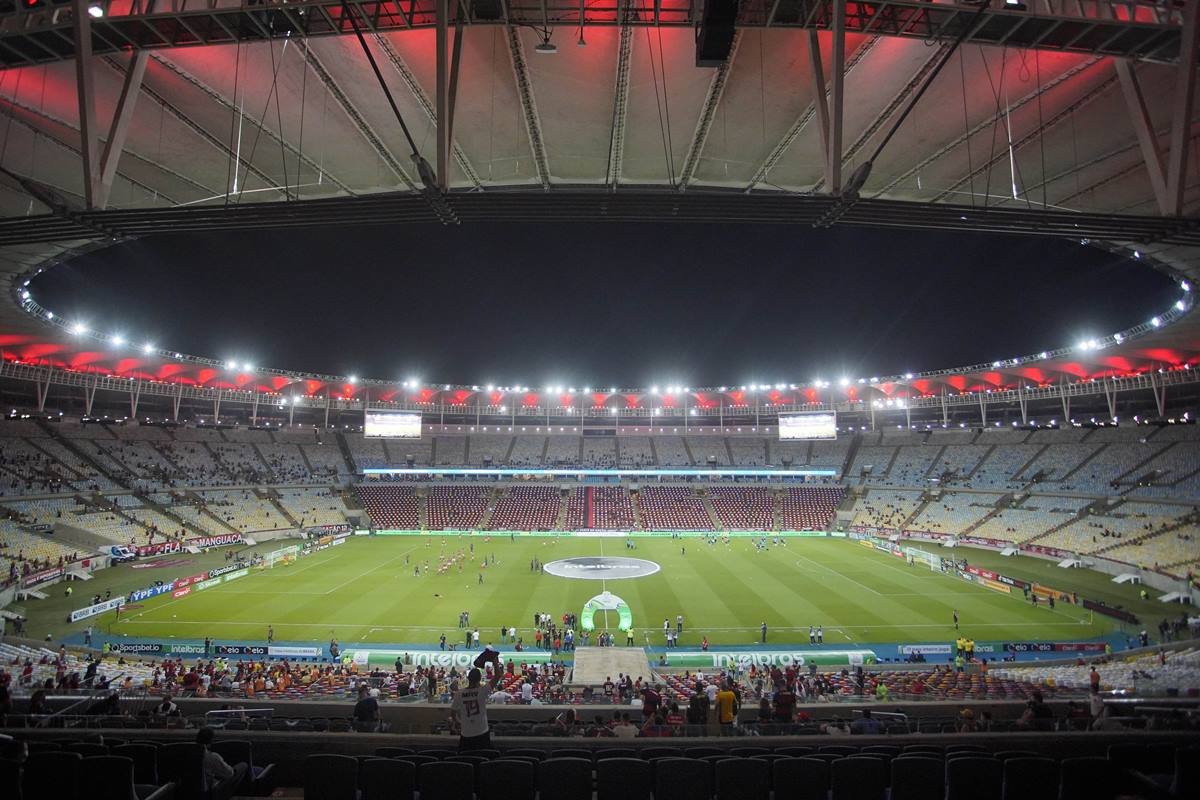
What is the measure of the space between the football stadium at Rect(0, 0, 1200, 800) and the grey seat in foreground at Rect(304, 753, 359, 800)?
51 mm

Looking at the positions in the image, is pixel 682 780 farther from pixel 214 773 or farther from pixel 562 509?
pixel 562 509

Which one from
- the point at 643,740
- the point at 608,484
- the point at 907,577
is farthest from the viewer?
the point at 608,484

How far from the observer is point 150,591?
32812mm

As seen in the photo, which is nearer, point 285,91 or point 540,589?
point 285,91

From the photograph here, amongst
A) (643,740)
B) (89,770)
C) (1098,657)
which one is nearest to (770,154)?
(643,740)

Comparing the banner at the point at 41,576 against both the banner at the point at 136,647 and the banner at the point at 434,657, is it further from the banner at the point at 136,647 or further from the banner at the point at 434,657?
the banner at the point at 434,657

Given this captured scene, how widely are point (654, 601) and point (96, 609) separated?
29832mm

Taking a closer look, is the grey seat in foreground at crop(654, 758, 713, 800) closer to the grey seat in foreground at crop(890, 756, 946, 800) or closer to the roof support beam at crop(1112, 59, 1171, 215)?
the grey seat in foreground at crop(890, 756, 946, 800)

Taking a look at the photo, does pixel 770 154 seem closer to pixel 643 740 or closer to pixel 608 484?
pixel 643 740

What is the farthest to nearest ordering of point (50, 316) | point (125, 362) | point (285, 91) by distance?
point (125, 362) → point (50, 316) → point (285, 91)

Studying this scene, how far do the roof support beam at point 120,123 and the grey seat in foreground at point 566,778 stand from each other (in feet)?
33.3

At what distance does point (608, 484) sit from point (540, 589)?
38325 mm

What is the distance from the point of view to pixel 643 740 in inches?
274

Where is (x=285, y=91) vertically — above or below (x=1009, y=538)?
above
